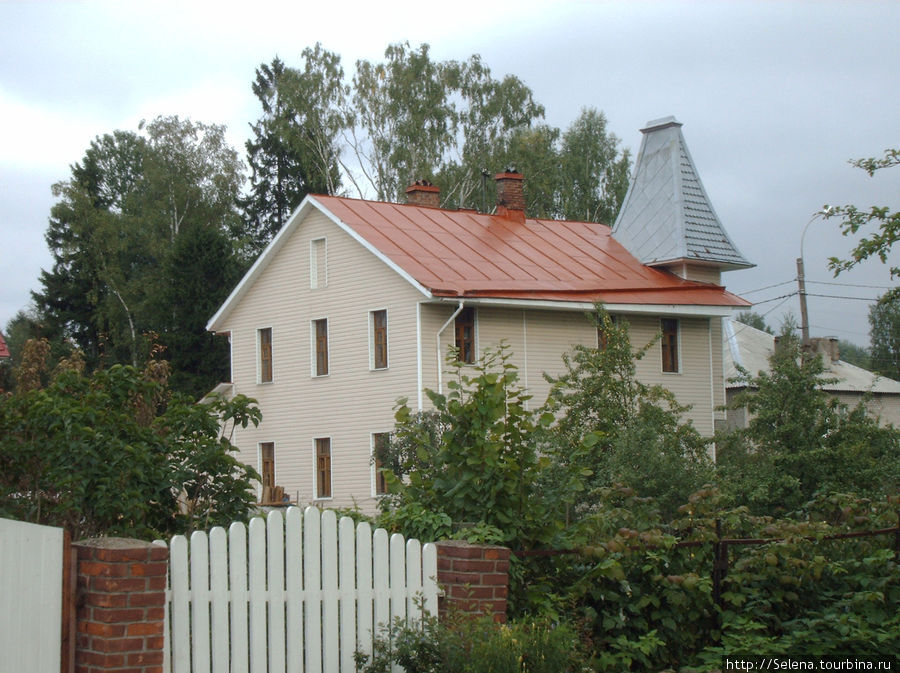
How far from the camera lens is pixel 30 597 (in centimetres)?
550

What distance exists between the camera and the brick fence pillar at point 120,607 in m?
5.63

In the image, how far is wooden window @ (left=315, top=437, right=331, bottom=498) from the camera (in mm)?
26969

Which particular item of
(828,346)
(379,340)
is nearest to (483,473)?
(379,340)

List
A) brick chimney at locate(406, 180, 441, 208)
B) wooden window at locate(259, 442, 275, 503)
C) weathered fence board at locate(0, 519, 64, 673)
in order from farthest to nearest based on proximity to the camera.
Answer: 1. brick chimney at locate(406, 180, 441, 208)
2. wooden window at locate(259, 442, 275, 503)
3. weathered fence board at locate(0, 519, 64, 673)

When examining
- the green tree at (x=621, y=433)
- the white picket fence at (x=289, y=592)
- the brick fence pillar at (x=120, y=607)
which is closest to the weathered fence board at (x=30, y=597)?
the brick fence pillar at (x=120, y=607)

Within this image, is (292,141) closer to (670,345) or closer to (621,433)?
(670,345)

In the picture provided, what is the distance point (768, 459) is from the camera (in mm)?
15312

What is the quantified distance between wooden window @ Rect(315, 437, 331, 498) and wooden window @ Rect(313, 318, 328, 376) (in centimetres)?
168

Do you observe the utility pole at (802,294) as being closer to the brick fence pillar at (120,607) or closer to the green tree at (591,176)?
the green tree at (591,176)

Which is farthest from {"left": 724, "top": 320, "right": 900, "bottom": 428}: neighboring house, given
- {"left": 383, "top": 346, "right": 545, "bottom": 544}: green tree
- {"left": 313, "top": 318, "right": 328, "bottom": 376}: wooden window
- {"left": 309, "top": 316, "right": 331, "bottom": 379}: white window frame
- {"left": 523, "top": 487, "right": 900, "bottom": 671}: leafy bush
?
{"left": 383, "top": 346, "right": 545, "bottom": 544}: green tree

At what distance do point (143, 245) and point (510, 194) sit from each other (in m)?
24.1

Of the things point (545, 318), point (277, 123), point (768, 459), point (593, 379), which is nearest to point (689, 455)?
point (593, 379)

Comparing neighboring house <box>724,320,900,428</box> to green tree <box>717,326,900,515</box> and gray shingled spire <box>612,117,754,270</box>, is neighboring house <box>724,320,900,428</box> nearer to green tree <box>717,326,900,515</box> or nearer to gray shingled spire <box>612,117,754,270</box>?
gray shingled spire <box>612,117,754,270</box>

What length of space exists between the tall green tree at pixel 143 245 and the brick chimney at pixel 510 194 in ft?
55.2
